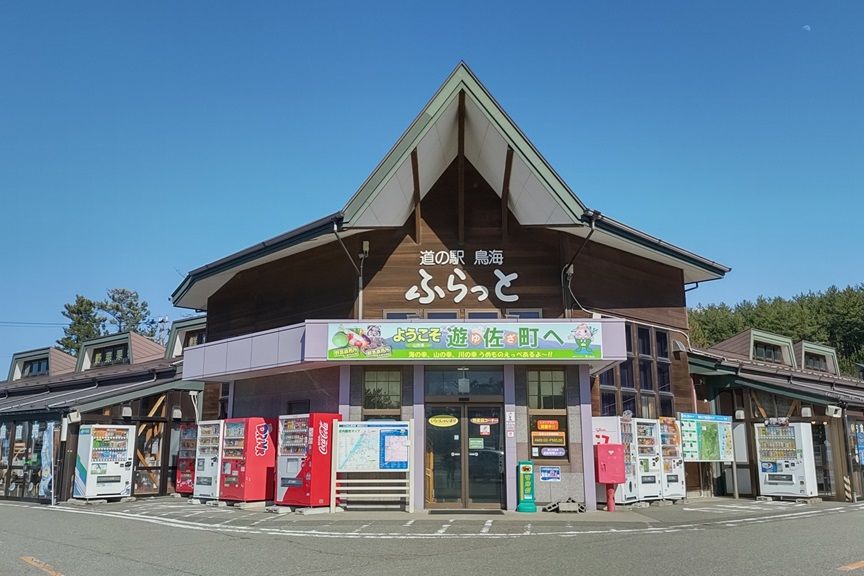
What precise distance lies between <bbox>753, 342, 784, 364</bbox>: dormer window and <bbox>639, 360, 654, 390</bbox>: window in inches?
359

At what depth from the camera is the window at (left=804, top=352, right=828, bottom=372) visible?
94.3ft

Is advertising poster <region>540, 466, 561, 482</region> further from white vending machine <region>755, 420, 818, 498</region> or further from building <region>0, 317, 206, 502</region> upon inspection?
building <region>0, 317, 206, 502</region>

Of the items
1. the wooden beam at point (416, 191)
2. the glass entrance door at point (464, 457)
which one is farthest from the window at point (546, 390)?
the wooden beam at point (416, 191)

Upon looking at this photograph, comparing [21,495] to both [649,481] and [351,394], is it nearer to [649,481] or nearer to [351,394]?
[351,394]

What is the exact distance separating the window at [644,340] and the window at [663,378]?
0.54 meters

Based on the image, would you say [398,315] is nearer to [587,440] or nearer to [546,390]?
[546,390]

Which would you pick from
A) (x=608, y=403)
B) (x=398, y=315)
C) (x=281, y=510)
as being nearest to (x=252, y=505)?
(x=281, y=510)

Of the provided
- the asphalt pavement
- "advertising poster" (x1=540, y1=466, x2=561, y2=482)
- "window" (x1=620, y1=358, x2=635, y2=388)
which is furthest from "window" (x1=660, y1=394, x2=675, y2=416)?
"advertising poster" (x1=540, y1=466, x2=561, y2=482)

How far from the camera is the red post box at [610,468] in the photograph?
46.6 feet

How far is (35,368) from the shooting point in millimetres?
32906

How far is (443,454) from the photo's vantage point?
14617 mm

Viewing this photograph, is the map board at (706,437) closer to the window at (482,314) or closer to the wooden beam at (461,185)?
the window at (482,314)

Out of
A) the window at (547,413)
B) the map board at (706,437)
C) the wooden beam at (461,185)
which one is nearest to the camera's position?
the window at (547,413)

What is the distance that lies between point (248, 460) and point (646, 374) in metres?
10.5
